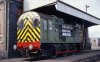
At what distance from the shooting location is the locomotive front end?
15.0m

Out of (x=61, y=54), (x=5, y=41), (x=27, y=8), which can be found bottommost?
(x=61, y=54)

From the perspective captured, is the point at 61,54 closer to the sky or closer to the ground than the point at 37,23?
closer to the ground

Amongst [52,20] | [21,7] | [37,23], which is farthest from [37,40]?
[21,7]

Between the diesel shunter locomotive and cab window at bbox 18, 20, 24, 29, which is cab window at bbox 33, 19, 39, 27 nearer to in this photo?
the diesel shunter locomotive

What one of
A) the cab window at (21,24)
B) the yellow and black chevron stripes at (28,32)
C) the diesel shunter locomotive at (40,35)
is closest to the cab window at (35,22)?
the diesel shunter locomotive at (40,35)

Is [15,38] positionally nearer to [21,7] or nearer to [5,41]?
[5,41]

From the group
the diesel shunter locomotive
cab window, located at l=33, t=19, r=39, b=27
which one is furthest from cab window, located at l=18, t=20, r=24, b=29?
cab window, located at l=33, t=19, r=39, b=27

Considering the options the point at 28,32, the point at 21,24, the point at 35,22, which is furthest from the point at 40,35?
the point at 21,24

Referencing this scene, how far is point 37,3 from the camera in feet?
58.1

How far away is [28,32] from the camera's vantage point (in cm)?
1553

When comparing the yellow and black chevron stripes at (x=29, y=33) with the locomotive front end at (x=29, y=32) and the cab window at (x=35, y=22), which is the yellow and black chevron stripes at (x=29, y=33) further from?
the cab window at (x=35, y=22)

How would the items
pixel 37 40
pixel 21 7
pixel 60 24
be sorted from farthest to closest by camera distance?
pixel 21 7 → pixel 60 24 → pixel 37 40

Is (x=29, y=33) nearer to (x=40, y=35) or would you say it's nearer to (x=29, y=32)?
(x=29, y=32)

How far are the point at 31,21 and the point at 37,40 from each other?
141cm
